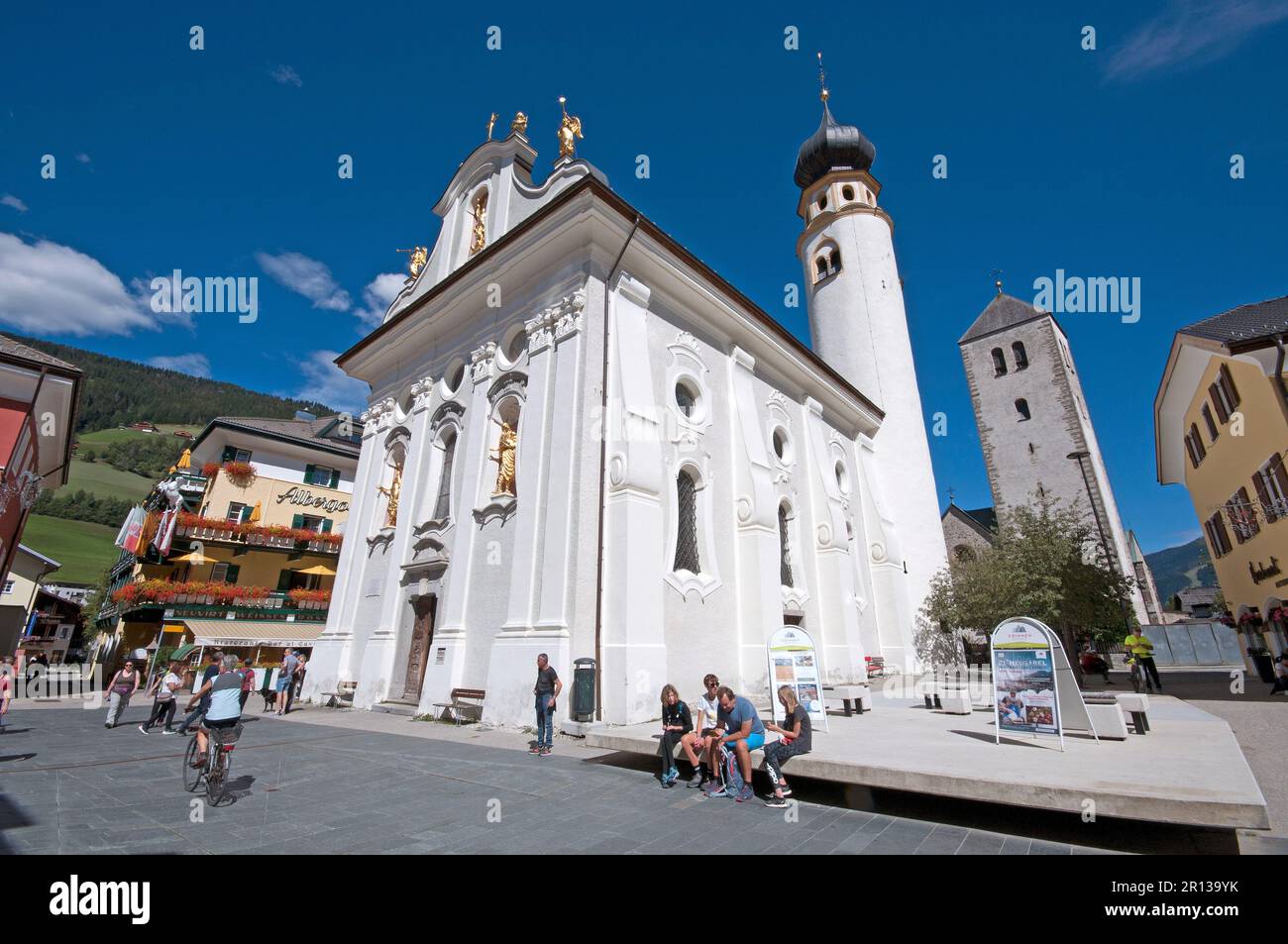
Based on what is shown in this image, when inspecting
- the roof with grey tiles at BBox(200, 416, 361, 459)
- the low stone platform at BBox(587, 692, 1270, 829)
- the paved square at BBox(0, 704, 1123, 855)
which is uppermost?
the roof with grey tiles at BBox(200, 416, 361, 459)

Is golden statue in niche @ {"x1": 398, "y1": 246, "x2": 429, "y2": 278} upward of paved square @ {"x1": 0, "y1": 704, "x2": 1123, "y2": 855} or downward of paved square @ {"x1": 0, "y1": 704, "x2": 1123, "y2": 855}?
upward

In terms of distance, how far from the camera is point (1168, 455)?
26.8m

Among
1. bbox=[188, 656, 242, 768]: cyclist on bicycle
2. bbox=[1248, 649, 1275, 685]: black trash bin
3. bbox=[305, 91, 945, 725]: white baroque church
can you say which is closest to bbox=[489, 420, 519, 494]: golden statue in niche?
bbox=[305, 91, 945, 725]: white baroque church

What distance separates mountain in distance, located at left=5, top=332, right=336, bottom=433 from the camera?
112 metres

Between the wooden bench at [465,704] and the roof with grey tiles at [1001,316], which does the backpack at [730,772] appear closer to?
the wooden bench at [465,704]

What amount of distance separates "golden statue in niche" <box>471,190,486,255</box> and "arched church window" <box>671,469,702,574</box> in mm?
9546

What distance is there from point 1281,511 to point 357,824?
23.1 metres

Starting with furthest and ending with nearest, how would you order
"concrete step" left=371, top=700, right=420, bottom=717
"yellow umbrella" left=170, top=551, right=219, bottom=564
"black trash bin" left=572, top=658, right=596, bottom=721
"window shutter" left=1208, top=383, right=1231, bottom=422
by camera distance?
"yellow umbrella" left=170, top=551, right=219, bottom=564 < "window shutter" left=1208, top=383, right=1231, bottom=422 < "concrete step" left=371, top=700, right=420, bottom=717 < "black trash bin" left=572, top=658, right=596, bottom=721

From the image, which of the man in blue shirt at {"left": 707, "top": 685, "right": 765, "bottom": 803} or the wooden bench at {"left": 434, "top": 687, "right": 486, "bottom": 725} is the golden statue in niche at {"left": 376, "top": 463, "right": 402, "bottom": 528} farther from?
the man in blue shirt at {"left": 707, "top": 685, "right": 765, "bottom": 803}

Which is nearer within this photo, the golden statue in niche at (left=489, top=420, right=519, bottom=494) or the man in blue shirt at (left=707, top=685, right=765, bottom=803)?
the man in blue shirt at (left=707, top=685, right=765, bottom=803)

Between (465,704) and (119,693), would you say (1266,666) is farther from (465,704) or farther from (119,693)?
(119,693)

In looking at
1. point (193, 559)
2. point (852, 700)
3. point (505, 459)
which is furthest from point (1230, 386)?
point (193, 559)

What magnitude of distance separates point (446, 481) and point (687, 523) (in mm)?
6951
